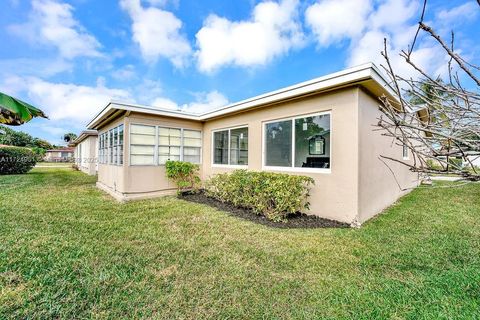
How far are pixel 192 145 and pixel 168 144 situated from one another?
1179 mm

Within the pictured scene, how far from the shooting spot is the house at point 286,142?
5656mm

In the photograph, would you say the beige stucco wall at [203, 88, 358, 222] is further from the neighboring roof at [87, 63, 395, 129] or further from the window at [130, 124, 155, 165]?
the window at [130, 124, 155, 165]

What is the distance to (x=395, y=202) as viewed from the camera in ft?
28.4

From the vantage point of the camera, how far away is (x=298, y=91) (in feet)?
20.6

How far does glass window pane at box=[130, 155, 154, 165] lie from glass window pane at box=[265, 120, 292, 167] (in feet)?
15.4

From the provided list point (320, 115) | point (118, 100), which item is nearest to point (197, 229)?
point (320, 115)

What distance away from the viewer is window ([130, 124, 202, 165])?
8742 mm

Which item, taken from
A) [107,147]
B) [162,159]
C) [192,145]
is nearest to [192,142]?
[192,145]

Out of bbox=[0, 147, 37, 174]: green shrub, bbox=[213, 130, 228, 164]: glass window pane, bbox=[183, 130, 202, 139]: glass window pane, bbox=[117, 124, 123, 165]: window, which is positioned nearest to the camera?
bbox=[117, 124, 123, 165]: window

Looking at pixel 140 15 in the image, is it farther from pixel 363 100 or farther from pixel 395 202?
pixel 395 202

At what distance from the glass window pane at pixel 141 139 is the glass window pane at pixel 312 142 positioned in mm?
5681

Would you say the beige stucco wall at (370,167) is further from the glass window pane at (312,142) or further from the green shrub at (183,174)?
the green shrub at (183,174)

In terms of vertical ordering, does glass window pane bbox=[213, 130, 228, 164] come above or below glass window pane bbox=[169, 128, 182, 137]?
below

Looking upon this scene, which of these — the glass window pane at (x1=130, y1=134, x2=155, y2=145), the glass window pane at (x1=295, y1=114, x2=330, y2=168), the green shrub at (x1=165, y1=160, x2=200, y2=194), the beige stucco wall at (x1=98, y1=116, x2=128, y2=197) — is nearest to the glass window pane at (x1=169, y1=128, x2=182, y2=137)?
the glass window pane at (x1=130, y1=134, x2=155, y2=145)
